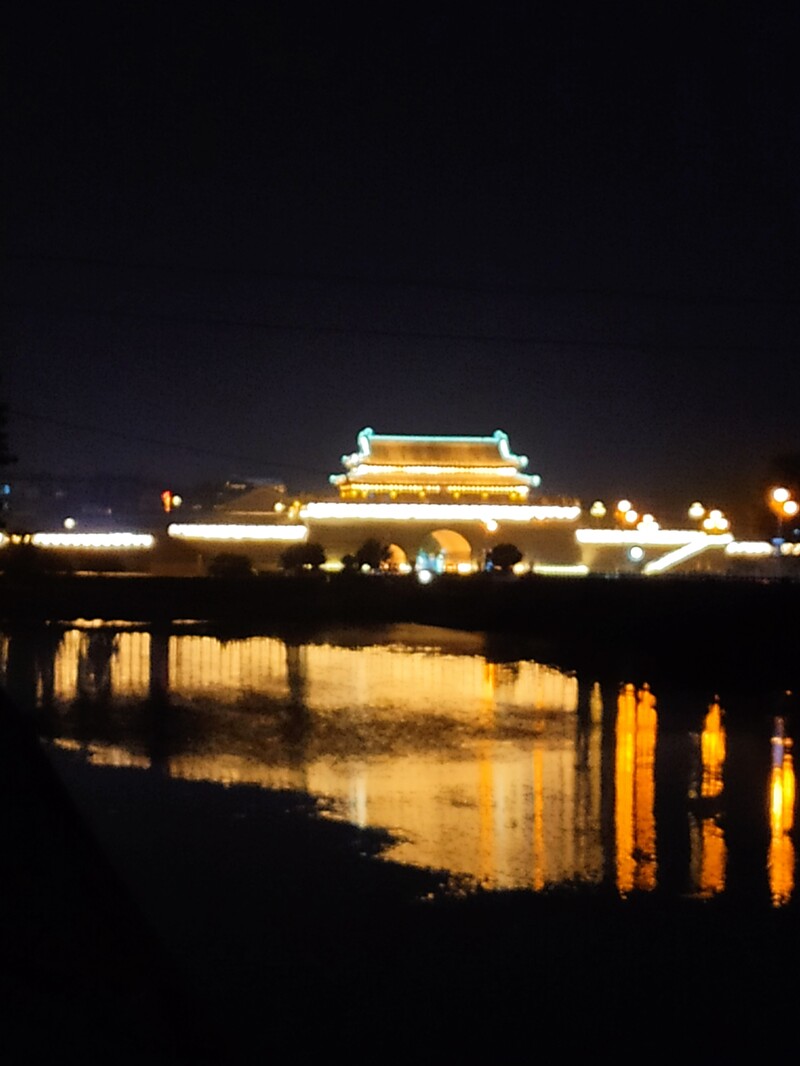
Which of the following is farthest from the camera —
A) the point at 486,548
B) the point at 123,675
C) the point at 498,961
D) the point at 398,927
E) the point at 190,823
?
the point at 486,548

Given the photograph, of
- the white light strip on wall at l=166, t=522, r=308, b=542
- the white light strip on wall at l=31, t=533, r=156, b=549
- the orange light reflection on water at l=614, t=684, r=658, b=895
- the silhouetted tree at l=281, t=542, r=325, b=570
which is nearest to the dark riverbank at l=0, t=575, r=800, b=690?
the orange light reflection on water at l=614, t=684, r=658, b=895

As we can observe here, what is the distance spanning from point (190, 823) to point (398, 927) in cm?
307

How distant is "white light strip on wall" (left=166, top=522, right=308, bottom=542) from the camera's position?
204ft

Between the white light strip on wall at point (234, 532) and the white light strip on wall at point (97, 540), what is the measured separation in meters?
1.34

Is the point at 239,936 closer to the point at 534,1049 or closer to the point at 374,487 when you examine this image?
the point at 534,1049

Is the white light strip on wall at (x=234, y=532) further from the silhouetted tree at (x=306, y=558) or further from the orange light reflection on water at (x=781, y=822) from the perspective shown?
the orange light reflection on water at (x=781, y=822)

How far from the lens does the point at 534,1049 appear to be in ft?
18.1

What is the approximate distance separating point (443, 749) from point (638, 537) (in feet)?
171

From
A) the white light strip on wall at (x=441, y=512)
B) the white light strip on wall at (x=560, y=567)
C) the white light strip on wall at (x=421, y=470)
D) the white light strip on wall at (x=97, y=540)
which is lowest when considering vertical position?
the white light strip on wall at (x=560, y=567)

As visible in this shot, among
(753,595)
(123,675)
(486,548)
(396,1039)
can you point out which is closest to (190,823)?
(396,1039)

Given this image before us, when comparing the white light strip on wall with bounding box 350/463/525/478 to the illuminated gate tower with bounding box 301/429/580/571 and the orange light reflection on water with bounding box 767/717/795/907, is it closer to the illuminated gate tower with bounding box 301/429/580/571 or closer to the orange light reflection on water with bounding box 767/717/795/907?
the illuminated gate tower with bounding box 301/429/580/571

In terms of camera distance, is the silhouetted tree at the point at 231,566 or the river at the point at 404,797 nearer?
the river at the point at 404,797

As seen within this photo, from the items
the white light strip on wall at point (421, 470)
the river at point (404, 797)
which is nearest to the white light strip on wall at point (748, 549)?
the white light strip on wall at point (421, 470)

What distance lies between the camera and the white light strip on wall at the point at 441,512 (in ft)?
208
